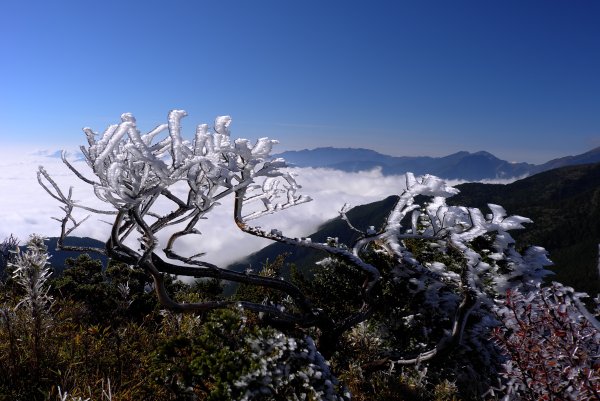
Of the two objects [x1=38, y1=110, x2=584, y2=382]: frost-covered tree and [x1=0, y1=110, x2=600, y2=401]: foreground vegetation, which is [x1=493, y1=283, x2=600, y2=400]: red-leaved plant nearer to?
[x1=0, y1=110, x2=600, y2=401]: foreground vegetation

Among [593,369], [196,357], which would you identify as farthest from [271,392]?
[593,369]

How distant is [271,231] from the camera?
7852 millimetres

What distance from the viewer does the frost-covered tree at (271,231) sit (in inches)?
179

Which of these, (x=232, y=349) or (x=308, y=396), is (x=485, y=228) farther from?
(x=232, y=349)

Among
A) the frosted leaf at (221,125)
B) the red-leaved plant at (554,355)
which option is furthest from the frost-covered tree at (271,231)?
the red-leaved plant at (554,355)

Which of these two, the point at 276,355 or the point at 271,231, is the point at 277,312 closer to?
the point at 271,231

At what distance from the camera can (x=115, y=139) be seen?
165 inches

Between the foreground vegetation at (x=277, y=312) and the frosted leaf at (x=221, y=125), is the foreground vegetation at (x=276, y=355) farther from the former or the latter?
the frosted leaf at (x=221, y=125)

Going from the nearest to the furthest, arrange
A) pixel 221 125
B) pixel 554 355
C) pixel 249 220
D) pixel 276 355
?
pixel 554 355
pixel 276 355
pixel 221 125
pixel 249 220

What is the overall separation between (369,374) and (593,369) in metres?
5.69

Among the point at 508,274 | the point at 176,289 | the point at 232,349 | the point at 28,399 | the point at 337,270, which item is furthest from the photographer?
the point at 176,289

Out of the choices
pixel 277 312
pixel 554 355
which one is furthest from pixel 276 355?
pixel 554 355

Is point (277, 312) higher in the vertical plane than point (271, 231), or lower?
lower

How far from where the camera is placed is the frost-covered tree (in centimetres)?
455
